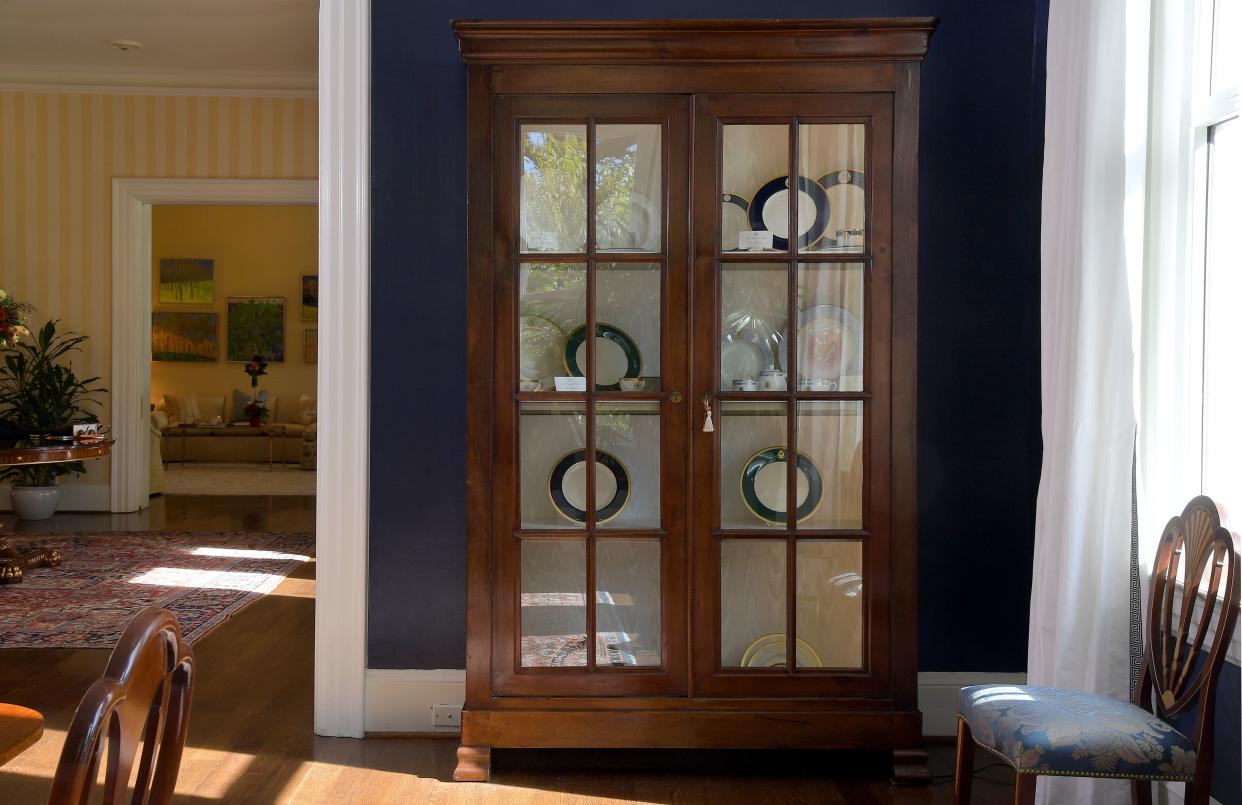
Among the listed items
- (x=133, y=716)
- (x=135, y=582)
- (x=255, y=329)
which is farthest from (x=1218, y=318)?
(x=255, y=329)

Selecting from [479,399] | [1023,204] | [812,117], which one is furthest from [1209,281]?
[479,399]

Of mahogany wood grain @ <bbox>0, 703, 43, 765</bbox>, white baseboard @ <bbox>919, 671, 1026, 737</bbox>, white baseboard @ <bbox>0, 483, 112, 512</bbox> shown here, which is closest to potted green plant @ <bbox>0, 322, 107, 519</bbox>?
white baseboard @ <bbox>0, 483, 112, 512</bbox>

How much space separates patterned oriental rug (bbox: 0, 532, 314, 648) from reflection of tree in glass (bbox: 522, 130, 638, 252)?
7.92ft

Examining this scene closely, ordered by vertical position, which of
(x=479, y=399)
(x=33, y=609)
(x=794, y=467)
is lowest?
(x=33, y=609)

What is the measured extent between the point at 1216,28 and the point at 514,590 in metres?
2.24

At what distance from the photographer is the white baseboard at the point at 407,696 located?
3.36 meters

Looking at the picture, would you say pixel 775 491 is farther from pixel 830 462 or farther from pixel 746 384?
pixel 746 384

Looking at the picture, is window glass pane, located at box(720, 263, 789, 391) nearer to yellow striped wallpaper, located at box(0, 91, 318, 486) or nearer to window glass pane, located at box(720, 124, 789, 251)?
window glass pane, located at box(720, 124, 789, 251)

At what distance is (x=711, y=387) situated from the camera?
2.95 meters

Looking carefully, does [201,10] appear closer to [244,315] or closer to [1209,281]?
[1209,281]

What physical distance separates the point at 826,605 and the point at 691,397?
0.69m

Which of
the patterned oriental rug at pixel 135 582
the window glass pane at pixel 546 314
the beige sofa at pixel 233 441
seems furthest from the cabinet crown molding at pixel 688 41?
the beige sofa at pixel 233 441

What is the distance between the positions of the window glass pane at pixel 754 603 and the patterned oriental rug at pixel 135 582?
2409 millimetres

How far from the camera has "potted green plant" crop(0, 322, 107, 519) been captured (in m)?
7.54
